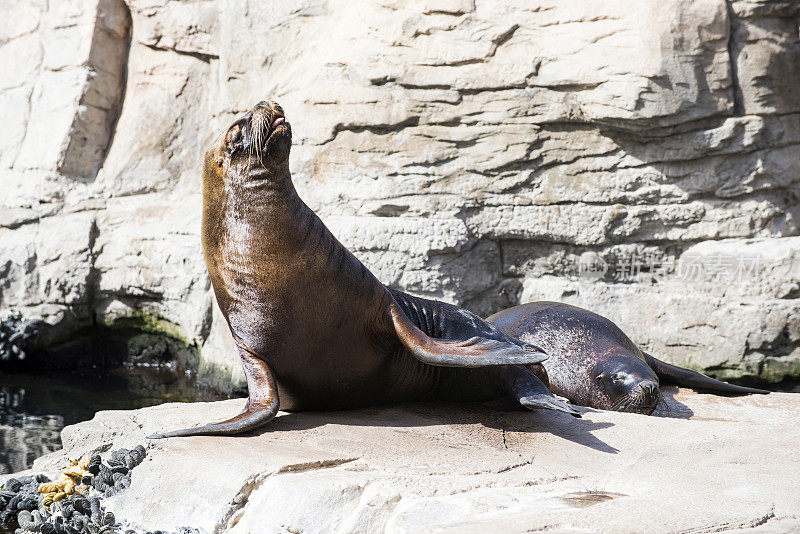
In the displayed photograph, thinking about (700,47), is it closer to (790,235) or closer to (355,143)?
(790,235)

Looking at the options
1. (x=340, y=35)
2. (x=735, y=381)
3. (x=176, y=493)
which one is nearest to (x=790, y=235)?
(x=735, y=381)

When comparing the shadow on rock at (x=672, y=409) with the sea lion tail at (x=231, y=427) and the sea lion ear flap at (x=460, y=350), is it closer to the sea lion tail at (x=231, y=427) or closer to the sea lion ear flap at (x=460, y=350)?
the sea lion ear flap at (x=460, y=350)

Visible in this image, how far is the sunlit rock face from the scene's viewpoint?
25.1ft

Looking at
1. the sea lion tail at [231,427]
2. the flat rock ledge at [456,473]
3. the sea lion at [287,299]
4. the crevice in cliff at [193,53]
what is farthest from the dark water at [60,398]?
the crevice in cliff at [193,53]

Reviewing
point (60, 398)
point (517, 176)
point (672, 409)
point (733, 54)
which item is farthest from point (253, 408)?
point (733, 54)

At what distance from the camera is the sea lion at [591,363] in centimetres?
553

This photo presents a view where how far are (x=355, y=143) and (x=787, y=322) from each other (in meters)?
4.29

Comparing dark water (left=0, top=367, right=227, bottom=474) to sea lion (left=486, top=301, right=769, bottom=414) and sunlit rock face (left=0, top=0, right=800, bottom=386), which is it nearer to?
sunlit rock face (left=0, top=0, right=800, bottom=386)

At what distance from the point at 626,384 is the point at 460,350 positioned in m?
1.81

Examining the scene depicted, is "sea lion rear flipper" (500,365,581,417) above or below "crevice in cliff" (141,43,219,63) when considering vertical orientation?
below

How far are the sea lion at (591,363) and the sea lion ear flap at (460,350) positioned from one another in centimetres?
131

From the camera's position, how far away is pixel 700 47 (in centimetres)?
752

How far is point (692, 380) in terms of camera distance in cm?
619

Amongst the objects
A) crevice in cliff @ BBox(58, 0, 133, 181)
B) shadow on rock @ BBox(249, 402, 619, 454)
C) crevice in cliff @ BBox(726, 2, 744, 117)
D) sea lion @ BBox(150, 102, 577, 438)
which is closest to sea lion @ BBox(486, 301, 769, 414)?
shadow on rock @ BBox(249, 402, 619, 454)
